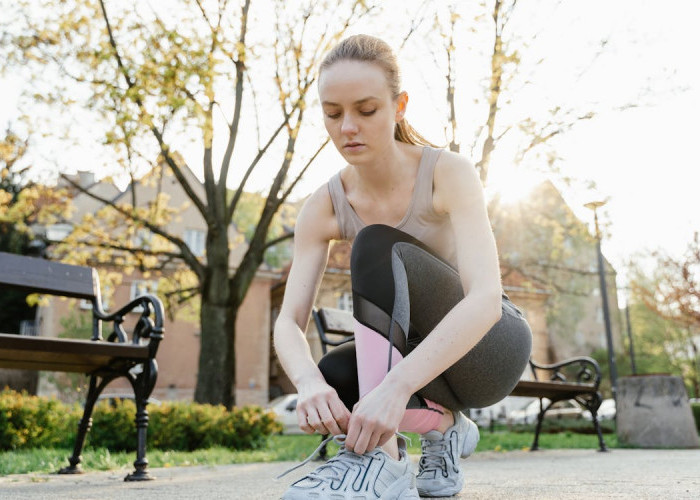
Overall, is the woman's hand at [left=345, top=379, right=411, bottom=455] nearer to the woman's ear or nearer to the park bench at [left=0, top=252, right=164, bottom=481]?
the woman's ear

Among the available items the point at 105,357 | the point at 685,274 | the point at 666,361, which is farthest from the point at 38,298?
the point at 666,361

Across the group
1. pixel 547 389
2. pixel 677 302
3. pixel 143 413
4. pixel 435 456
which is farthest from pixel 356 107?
pixel 677 302

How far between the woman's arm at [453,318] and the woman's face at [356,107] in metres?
0.28

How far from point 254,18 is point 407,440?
34.0ft

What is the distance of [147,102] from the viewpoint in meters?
9.39

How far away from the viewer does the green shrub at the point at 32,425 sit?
22.9 ft

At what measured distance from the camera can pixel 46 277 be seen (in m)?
4.12

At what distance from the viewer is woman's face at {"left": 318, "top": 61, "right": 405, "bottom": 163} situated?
6.36 ft

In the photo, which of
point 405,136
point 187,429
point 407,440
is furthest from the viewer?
point 187,429

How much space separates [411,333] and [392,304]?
352 millimetres

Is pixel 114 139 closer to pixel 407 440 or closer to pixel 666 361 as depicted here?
pixel 407 440

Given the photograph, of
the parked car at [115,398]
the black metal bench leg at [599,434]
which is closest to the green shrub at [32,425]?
the parked car at [115,398]

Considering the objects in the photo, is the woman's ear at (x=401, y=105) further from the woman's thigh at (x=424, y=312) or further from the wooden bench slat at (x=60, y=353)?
the wooden bench slat at (x=60, y=353)

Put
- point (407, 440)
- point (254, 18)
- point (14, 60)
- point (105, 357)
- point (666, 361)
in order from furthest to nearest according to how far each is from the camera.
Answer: point (666, 361) < point (14, 60) < point (254, 18) < point (105, 357) < point (407, 440)
